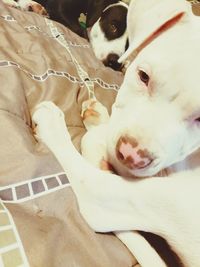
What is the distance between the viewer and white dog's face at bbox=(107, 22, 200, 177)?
1055 mm

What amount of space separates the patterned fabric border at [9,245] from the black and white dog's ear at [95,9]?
6.96ft

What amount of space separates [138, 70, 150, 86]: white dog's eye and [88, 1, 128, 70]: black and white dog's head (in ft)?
4.76

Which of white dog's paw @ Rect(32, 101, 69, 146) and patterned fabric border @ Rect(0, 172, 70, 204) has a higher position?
patterned fabric border @ Rect(0, 172, 70, 204)

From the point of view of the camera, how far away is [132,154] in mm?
1044

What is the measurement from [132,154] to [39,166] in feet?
0.85

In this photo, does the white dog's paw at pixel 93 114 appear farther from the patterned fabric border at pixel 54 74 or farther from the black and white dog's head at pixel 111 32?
the black and white dog's head at pixel 111 32

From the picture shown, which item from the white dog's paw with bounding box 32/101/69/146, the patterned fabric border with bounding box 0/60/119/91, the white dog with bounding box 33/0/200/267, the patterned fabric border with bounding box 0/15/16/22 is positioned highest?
the white dog with bounding box 33/0/200/267

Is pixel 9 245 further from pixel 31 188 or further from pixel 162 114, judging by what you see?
pixel 162 114

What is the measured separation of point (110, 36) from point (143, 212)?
5.88 ft

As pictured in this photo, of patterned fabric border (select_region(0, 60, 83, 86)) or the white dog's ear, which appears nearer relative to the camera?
the white dog's ear

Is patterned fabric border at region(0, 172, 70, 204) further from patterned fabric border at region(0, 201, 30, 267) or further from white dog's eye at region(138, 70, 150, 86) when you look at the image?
white dog's eye at region(138, 70, 150, 86)

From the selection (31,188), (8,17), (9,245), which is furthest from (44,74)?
(9,245)

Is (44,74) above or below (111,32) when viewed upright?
above

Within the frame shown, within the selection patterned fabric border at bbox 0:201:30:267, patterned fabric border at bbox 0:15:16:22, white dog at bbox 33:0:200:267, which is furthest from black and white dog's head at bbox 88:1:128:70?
patterned fabric border at bbox 0:201:30:267
